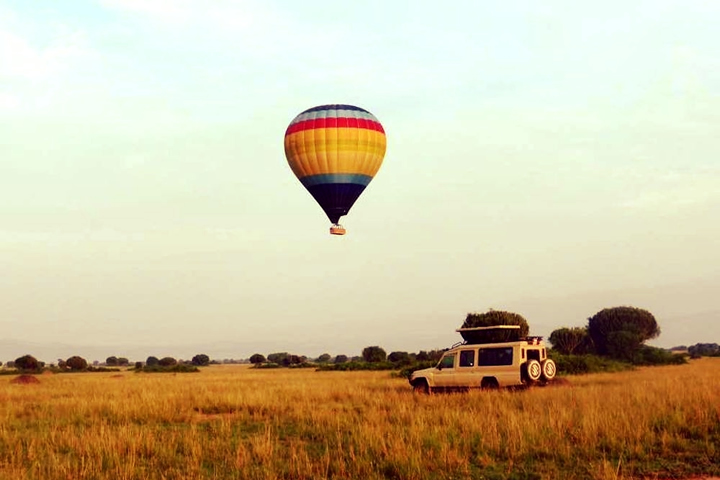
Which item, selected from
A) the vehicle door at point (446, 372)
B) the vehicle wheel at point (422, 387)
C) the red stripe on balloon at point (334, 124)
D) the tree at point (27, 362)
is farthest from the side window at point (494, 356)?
the tree at point (27, 362)

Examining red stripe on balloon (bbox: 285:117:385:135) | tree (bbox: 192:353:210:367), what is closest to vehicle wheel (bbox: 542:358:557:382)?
red stripe on balloon (bbox: 285:117:385:135)

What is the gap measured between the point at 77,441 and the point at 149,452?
1978 mm

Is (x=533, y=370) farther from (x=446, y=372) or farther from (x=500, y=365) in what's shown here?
(x=446, y=372)

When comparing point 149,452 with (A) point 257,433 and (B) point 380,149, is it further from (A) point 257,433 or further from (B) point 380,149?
(B) point 380,149

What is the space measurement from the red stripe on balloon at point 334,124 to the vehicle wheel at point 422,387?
15.6 metres

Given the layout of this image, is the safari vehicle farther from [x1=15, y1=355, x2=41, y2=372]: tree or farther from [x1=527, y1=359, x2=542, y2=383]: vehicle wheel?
[x1=15, y1=355, x2=41, y2=372]: tree

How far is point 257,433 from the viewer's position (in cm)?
1573

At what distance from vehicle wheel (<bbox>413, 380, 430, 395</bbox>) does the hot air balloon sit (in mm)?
14207

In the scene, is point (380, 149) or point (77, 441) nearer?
point (77, 441)

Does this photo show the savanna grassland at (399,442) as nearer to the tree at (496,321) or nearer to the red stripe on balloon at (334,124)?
the red stripe on balloon at (334,124)

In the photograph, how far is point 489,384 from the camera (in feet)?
79.4

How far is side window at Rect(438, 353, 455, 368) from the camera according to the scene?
2527 cm

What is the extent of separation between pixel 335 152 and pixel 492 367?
16190 mm

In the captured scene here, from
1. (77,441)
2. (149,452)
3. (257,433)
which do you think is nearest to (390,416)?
(257,433)
